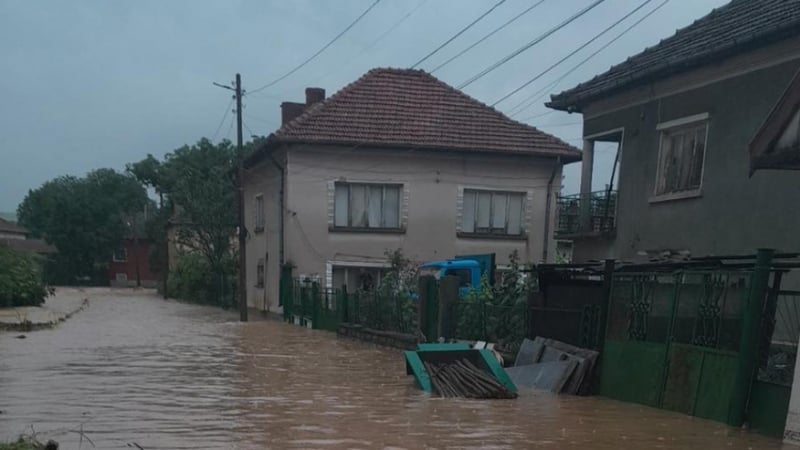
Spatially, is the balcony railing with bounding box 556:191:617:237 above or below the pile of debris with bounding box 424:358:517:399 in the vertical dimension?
above

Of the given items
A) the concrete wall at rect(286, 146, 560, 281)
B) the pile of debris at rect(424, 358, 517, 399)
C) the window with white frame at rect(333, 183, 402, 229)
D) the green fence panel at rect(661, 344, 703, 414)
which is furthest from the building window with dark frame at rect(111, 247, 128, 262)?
the green fence panel at rect(661, 344, 703, 414)

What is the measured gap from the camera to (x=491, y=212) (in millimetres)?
24250

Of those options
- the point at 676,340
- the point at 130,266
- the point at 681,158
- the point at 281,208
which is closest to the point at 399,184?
the point at 281,208

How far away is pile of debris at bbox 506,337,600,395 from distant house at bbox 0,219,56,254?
4868cm

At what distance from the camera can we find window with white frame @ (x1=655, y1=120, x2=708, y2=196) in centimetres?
1294

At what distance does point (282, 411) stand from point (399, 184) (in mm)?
16335

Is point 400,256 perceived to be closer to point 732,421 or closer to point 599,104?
point 599,104

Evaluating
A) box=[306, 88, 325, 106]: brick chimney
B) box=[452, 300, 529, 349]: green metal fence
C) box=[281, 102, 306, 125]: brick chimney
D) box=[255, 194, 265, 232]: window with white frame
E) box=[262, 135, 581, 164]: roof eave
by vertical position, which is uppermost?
box=[306, 88, 325, 106]: brick chimney

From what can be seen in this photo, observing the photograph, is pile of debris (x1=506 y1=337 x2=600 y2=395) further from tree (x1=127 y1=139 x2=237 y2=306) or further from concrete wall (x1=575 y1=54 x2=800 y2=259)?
tree (x1=127 y1=139 x2=237 y2=306)

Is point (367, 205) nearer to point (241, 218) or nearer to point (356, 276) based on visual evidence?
point (356, 276)

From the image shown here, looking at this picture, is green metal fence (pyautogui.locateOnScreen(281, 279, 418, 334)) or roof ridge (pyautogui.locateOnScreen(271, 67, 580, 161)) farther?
roof ridge (pyautogui.locateOnScreen(271, 67, 580, 161))

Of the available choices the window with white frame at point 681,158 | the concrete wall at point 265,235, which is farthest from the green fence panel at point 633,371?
the concrete wall at point 265,235

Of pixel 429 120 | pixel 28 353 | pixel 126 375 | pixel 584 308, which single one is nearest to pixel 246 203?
pixel 429 120

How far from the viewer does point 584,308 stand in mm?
9453
